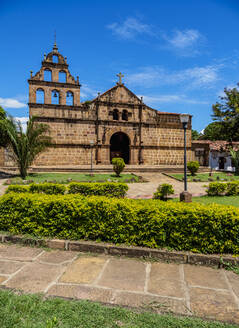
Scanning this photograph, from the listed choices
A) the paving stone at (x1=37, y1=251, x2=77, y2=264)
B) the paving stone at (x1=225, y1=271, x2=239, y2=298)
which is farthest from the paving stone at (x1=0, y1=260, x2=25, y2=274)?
the paving stone at (x1=225, y1=271, x2=239, y2=298)

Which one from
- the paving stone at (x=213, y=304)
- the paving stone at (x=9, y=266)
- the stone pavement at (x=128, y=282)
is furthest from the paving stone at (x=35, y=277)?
the paving stone at (x=213, y=304)

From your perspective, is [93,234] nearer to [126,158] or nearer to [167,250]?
[167,250]

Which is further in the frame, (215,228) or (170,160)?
(170,160)

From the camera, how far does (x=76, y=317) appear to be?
7.23 ft

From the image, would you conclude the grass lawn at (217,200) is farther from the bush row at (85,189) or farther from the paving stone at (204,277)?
the paving stone at (204,277)

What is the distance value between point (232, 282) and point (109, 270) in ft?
5.97

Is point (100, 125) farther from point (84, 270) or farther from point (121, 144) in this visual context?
point (84, 270)

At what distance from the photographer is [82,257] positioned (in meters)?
3.76

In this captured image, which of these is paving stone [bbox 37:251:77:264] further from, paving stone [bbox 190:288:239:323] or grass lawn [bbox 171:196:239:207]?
grass lawn [bbox 171:196:239:207]

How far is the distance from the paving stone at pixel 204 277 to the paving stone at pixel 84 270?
4.56 feet

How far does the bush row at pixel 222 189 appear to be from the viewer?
9852 millimetres

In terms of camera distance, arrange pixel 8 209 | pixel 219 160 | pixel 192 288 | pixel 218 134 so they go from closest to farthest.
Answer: pixel 192 288, pixel 8 209, pixel 218 134, pixel 219 160

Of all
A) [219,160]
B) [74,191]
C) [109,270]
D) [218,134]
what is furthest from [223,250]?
[219,160]

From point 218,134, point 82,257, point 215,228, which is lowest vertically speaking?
point 82,257
